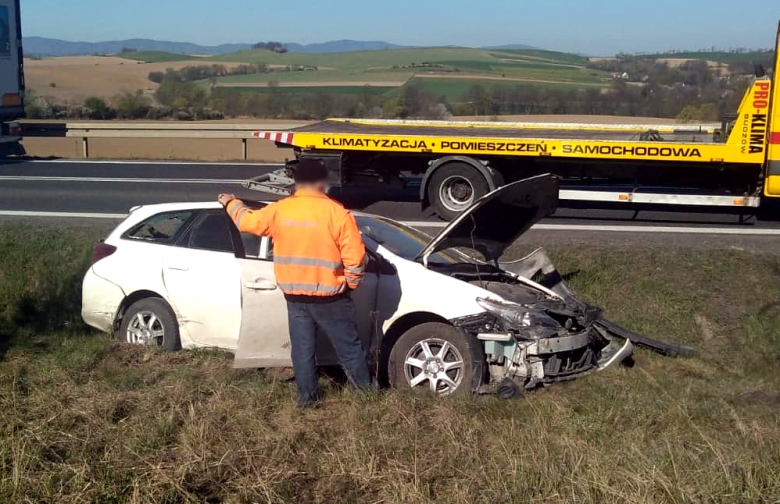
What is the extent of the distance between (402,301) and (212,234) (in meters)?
1.78

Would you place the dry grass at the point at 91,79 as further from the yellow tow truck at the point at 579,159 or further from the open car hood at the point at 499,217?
the open car hood at the point at 499,217

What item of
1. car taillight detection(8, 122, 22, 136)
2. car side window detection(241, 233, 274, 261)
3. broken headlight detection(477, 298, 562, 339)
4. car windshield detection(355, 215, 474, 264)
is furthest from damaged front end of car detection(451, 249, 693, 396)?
car taillight detection(8, 122, 22, 136)

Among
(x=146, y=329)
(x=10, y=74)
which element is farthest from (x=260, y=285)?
(x=10, y=74)

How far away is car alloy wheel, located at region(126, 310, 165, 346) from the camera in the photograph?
24.0 feet

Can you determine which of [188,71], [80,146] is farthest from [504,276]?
[188,71]

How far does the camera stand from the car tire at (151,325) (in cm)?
727

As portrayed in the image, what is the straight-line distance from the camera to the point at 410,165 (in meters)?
14.2

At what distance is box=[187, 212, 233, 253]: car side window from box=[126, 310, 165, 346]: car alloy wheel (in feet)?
2.20

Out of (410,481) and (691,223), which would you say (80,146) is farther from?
(410,481)

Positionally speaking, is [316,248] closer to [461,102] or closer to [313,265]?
[313,265]

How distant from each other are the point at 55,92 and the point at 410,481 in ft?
168

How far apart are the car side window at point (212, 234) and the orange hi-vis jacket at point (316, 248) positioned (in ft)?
5.14

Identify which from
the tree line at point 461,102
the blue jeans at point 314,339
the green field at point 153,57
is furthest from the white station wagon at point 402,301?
the green field at point 153,57

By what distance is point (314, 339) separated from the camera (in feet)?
19.3
